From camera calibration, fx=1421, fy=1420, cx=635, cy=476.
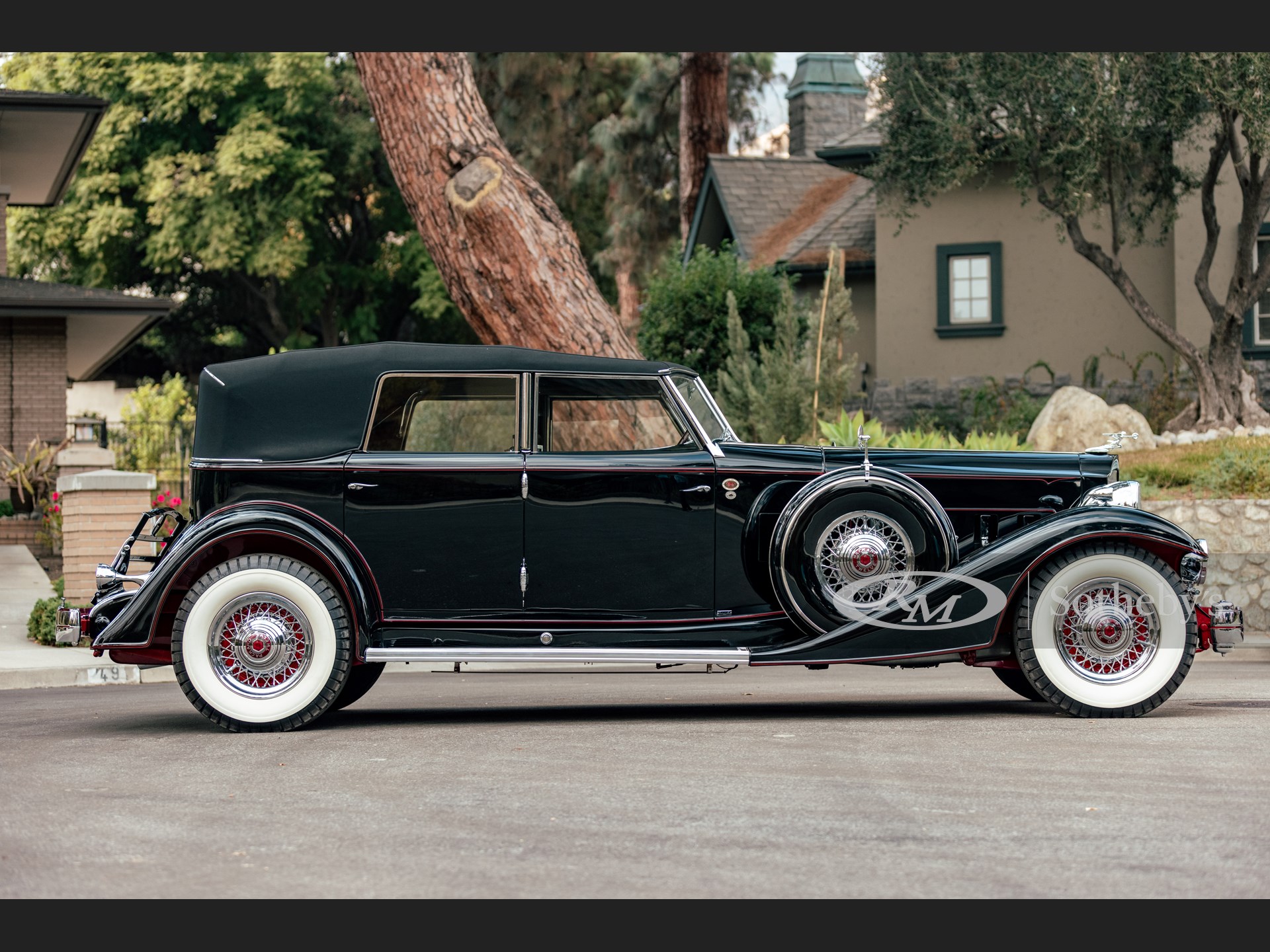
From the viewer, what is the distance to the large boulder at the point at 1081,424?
60.0 ft

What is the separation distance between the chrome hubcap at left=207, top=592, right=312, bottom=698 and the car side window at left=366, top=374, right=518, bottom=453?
101 cm

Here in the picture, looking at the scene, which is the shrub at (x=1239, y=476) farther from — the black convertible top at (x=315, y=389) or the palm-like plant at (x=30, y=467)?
the palm-like plant at (x=30, y=467)

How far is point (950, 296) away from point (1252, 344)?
16.1 feet

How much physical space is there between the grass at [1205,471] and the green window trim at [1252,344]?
6808 mm

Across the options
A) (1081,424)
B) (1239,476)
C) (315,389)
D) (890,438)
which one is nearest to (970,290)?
(1081,424)

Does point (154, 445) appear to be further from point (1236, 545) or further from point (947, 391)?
point (1236, 545)

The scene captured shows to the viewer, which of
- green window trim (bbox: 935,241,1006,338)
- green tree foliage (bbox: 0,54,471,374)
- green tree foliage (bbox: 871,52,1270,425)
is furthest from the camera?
green tree foliage (bbox: 0,54,471,374)

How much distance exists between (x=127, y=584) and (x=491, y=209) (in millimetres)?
6896

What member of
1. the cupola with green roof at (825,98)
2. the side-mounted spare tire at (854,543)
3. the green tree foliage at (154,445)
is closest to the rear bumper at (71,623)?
the side-mounted spare tire at (854,543)

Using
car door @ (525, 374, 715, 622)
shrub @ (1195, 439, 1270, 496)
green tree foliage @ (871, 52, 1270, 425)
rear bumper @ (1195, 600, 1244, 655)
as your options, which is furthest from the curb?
green tree foliage @ (871, 52, 1270, 425)

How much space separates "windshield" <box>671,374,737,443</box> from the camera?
7.89 metres

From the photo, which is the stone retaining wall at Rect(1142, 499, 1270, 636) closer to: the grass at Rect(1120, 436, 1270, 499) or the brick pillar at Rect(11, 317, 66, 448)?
the grass at Rect(1120, 436, 1270, 499)

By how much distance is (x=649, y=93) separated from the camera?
119 feet

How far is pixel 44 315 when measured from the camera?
823 inches
